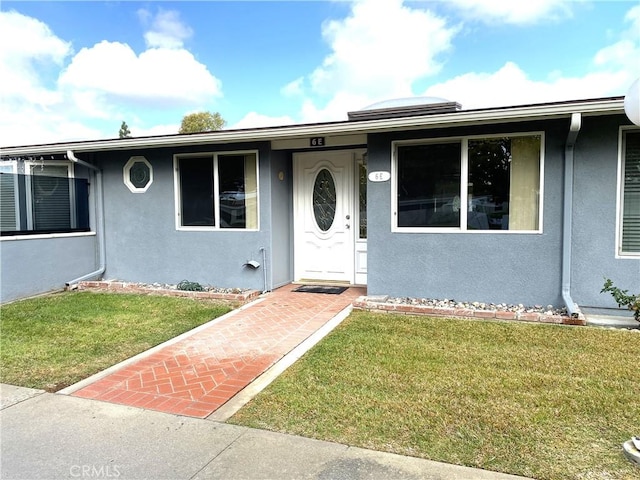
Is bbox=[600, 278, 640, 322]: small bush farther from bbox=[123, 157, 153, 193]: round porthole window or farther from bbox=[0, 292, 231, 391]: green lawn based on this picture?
bbox=[123, 157, 153, 193]: round porthole window

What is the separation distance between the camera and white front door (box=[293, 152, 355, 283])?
305 inches

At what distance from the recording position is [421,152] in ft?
21.1

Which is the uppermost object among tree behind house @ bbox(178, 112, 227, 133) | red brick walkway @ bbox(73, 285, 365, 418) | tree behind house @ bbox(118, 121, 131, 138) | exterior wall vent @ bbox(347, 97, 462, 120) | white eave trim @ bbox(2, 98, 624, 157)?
tree behind house @ bbox(118, 121, 131, 138)

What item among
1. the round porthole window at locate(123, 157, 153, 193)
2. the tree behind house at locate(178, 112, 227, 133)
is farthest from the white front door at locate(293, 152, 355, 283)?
the tree behind house at locate(178, 112, 227, 133)

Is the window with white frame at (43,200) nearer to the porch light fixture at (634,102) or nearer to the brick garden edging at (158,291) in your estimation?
the brick garden edging at (158,291)

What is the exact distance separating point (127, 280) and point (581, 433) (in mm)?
8089

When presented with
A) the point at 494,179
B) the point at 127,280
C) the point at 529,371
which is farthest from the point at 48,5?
the point at 529,371

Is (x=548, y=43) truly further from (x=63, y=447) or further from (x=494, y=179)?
(x=63, y=447)

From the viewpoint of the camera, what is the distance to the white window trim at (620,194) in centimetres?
557

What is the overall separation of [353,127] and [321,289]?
2907 millimetres

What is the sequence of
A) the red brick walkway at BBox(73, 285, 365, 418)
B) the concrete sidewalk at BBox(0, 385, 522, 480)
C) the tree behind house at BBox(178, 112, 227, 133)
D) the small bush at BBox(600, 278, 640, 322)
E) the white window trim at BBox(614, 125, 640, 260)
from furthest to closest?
1. the tree behind house at BBox(178, 112, 227, 133)
2. the white window trim at BBox(614, 125, 640, 260)
3. the small bush at BBox(600, 278, 640, 322)
4. the red brick walkway at BBox(73, 285, 365, 418)
5. the concrete sidewalk at BBox(0, 385, 522, 480)

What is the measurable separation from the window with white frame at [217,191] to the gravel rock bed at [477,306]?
9.59 feet

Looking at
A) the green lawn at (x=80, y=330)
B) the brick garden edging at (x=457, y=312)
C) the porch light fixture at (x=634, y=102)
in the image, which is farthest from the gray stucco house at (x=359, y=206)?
the porch light fixture at (x=634, y=102)

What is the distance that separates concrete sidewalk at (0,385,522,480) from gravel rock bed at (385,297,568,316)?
148 inches
